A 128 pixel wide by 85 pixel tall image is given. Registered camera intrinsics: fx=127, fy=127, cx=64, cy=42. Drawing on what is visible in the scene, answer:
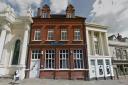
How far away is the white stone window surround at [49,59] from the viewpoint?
704 inches

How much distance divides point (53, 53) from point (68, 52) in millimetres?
2185

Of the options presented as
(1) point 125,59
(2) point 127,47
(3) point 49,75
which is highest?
(2) point 127,47

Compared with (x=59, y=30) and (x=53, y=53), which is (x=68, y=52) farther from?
(x=59, y=30)

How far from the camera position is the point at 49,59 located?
18094 mm

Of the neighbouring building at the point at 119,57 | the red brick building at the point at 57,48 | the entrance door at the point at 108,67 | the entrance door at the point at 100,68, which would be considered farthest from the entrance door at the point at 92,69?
the neighbouring building at the point at 119,57

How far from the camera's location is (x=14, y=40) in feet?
60.5

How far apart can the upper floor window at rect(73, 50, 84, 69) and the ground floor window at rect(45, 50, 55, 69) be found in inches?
123

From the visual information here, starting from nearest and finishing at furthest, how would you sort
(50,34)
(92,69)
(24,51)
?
(24,51) → (92,69) → (50,34)

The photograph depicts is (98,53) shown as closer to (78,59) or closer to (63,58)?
(78,59)

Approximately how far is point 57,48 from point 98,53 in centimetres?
708

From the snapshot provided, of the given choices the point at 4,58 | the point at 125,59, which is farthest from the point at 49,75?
the point at 125,59

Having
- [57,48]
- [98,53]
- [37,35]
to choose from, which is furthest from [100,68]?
[37,35]

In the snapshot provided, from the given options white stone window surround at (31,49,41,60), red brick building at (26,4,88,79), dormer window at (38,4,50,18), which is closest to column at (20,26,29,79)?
red brick building at (26,4,88,79)

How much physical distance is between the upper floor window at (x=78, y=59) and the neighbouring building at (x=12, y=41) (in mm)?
7045
